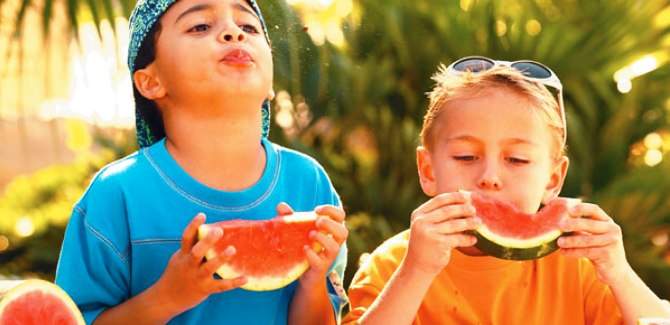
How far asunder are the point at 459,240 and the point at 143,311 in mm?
821

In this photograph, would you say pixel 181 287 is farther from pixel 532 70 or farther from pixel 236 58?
pixel 532 70

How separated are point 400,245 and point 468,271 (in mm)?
219

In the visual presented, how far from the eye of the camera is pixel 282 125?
23.2 feet

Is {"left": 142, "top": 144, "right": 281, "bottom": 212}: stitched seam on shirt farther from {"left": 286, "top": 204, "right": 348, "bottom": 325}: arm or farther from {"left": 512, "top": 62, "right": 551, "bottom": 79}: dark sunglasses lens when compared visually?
{"left": 512, "top": 62, "right": 551, "bottom": 79}: dark sunglasses lens

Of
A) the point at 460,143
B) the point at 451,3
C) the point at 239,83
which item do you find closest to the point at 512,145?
the point at 460,143

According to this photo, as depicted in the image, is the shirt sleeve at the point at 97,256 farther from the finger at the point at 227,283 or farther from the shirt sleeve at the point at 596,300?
the shirt sleeve at the point at 596,300

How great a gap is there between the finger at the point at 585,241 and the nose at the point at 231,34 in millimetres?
1005

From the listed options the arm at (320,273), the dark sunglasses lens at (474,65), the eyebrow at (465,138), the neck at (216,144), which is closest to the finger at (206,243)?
the arm at (320,273)

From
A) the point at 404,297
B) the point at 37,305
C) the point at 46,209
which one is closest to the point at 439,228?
the point at 404,297

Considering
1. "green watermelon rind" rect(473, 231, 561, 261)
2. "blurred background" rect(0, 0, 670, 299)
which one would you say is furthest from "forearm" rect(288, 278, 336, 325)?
"blurred background" rect(0, 0, 670, 299)

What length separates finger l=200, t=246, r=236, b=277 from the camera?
2506mm

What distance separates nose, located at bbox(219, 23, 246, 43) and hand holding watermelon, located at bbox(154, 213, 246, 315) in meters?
0.60

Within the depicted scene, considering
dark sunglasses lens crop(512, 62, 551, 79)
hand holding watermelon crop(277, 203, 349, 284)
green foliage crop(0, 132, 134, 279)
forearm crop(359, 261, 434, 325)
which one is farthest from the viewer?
green foliage crop(0, 132, 134, 279)

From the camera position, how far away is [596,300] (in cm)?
304
